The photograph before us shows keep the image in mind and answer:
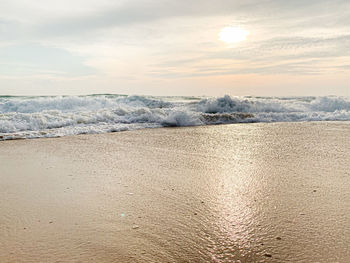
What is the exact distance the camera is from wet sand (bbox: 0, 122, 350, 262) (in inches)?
71.6

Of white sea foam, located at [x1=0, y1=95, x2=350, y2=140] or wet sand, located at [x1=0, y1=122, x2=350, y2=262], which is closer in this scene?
wet sand, located at [x1=0, y1=122, x2=350, y2=262]

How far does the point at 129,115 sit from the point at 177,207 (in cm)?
903

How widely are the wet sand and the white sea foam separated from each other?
433cm

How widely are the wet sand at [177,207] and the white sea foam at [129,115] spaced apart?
14.2ft

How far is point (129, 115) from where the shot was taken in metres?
11.3

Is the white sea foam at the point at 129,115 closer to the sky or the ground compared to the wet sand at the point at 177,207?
closer to the sky

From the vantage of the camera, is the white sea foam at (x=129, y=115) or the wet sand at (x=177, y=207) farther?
the white sea foam at (x=129, y=115)

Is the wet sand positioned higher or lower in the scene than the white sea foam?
lower

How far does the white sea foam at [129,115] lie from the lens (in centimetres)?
872

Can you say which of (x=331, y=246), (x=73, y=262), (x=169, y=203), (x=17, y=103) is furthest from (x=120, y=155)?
(x=17, y=103)

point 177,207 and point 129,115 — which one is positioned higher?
point 129,115

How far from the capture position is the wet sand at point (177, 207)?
1.82m

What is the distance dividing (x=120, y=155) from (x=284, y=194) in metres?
2.93

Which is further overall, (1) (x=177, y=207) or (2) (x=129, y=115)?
(2) (x=129, y=115)
